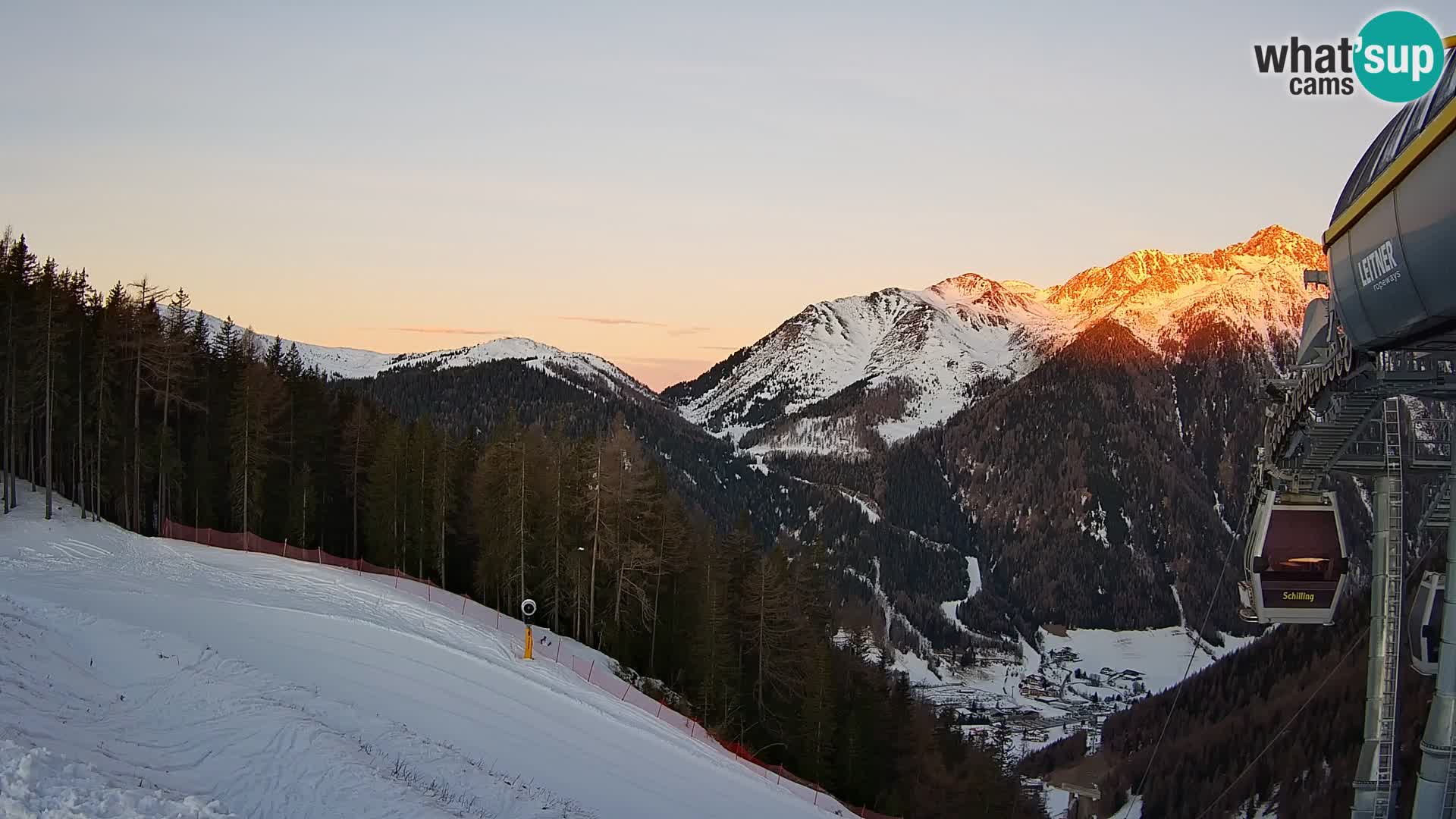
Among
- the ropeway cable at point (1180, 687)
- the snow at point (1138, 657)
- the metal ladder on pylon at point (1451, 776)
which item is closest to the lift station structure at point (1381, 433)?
the metal ladder on pylon at point (1451, 776)

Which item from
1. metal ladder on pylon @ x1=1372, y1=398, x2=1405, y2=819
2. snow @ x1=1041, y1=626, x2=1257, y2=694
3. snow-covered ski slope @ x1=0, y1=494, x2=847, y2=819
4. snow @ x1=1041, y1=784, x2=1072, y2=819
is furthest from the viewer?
snow @ x1=1041, y1=626, x2=1257, y2=694

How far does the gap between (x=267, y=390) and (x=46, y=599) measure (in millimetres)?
26289

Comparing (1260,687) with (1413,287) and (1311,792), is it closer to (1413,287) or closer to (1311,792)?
(1311,792)

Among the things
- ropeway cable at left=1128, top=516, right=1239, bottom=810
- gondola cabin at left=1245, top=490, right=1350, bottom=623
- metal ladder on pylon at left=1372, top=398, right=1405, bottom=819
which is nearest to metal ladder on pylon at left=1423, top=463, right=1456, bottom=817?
metal ladder on pylon at left=1372, top=398, right=1405, bottom=819

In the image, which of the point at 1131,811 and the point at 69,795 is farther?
the point at 1131,811

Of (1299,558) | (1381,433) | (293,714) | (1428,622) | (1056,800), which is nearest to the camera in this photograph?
(1428,622)

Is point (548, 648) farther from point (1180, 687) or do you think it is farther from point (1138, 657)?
point (1138, 657)

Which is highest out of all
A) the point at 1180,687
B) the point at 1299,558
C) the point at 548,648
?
the point at 1299,558

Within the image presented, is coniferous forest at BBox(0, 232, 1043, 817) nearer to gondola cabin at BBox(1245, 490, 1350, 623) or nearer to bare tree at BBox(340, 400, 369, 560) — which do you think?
bare tree at BBox(340, 400, 369, 560)

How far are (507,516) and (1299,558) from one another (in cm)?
3456

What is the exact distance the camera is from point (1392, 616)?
14359mm

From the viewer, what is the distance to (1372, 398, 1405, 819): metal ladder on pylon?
14.4 meters

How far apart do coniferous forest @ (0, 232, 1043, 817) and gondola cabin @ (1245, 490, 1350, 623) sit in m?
24.2

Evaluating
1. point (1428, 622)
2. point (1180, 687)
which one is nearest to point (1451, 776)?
point (1428, 622)
